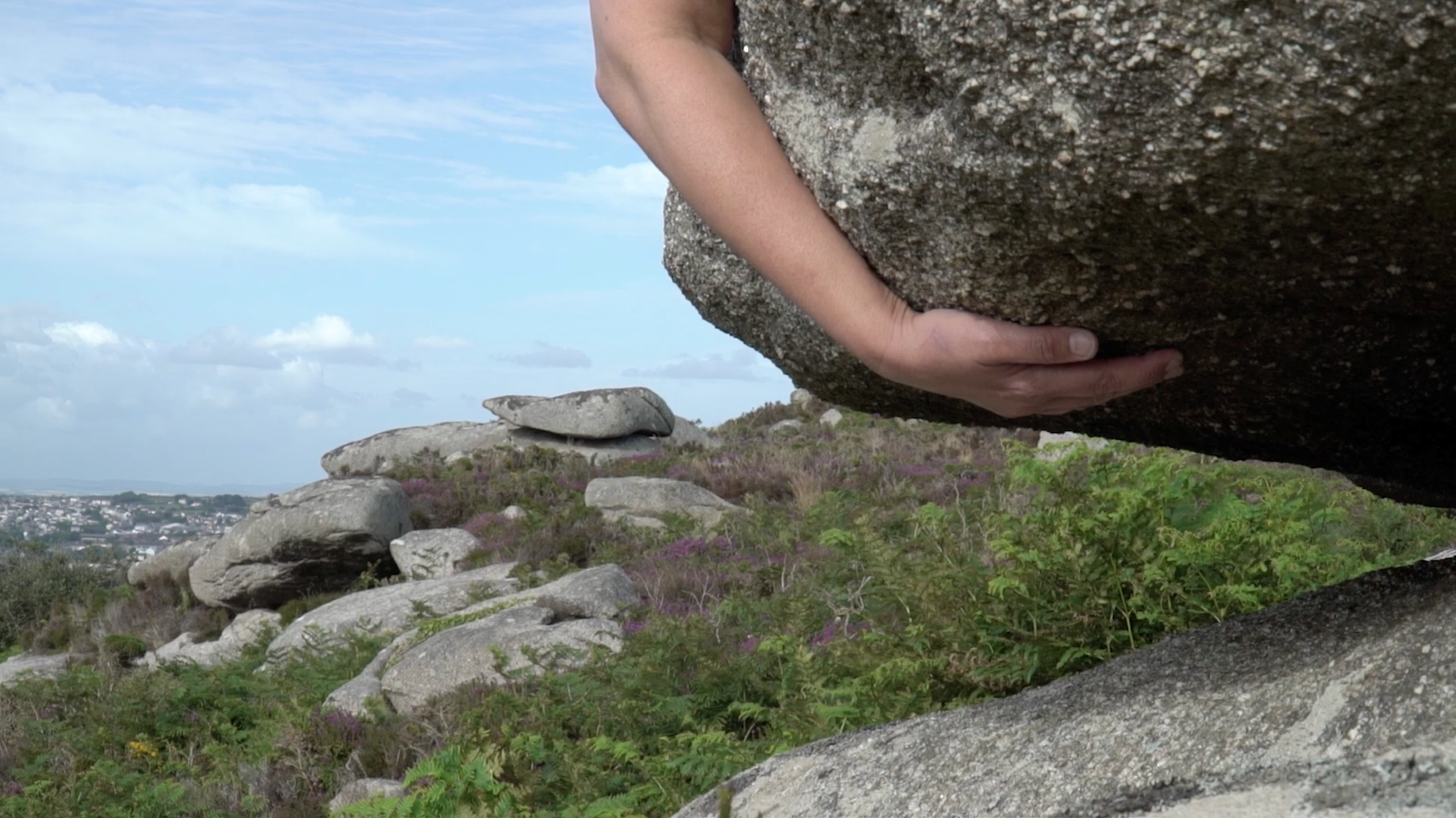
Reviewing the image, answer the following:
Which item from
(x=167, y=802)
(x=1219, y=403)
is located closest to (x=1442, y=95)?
(x=1219, y=403)

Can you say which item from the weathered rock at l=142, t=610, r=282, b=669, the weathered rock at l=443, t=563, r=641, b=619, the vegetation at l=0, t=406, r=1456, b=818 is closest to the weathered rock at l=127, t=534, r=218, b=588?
the weathered rock at l=142, t=610, r=282, b=669

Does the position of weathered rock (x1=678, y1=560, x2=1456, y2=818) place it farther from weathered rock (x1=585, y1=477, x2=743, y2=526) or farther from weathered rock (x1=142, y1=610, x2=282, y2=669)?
weathered rock (x1=585, y1=477, x2=743, y2=526)

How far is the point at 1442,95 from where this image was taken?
150 centimetres

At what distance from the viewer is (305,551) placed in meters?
16.7

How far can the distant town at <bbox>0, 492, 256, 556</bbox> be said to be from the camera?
4344 centimetres

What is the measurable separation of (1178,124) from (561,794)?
4.99 m

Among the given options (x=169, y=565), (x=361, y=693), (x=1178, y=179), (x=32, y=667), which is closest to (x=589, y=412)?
(x=169, y=565)

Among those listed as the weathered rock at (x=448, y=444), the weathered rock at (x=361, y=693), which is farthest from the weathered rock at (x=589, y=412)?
the weathered rock at (x=361, y=693)

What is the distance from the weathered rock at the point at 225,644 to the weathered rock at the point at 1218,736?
37.0 feet

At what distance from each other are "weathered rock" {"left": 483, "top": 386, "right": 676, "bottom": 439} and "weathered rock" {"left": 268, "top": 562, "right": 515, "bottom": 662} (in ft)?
40.4

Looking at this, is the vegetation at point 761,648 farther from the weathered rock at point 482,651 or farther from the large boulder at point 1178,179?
the large boulder at point 1178,179

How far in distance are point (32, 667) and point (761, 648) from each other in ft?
37.2

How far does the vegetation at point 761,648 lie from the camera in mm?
4270

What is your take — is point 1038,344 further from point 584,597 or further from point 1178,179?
point 584,597
